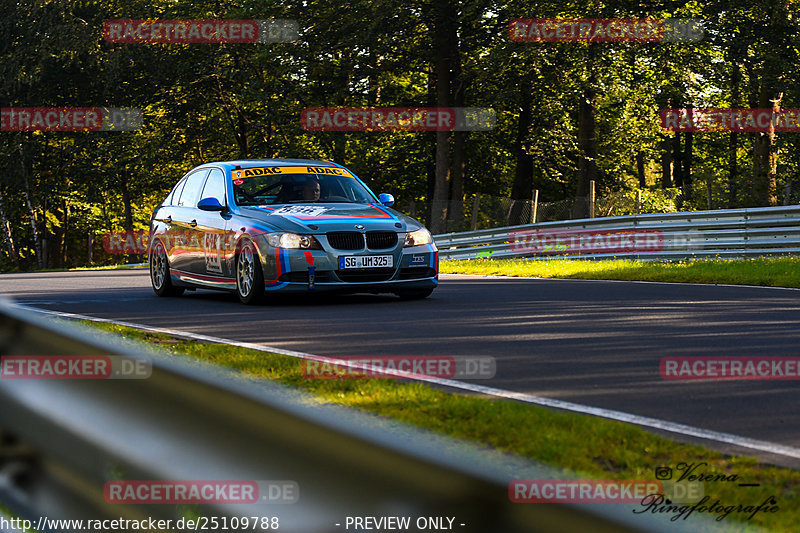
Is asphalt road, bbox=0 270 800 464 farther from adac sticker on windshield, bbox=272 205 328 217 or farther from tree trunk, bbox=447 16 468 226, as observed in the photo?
tree trunk, bbox=447 16 468 226

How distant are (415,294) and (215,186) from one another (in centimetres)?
289

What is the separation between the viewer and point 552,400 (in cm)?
593

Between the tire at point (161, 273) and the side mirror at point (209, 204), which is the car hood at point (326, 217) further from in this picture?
the tire at point (161, 273)

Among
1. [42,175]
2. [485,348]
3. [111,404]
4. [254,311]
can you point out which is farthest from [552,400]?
[42,175]

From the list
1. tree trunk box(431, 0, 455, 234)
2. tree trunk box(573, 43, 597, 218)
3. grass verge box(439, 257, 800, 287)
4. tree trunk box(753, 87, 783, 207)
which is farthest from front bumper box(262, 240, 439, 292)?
tree trunk box(431, 0, 455, 234)

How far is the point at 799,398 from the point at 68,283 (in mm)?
15279

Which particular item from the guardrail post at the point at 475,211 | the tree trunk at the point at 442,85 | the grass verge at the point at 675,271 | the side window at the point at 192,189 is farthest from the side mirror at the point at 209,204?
the tree trunk at the point at 442,85

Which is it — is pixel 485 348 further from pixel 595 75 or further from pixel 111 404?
pixel 595 75

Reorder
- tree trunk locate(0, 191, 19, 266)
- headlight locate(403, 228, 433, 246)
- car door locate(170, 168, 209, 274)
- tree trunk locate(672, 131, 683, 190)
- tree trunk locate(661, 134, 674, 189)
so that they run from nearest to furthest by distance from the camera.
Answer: headlight locate(403, 228, 433, 246)
car door locate(170, 168, 209, 274)
tree trunk locate(0, 191, 19, 266)
tree trunk locate(661, 134, 674, 189)
tree trunk locate(672, 131, 683, 190)

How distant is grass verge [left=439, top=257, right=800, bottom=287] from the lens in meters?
15.8

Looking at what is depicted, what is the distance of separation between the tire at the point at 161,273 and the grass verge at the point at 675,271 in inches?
279

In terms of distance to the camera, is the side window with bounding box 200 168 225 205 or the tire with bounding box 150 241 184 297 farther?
the tire with bounding box 150 241 184 297

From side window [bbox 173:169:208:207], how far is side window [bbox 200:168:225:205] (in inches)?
9.5

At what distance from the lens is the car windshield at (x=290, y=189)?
1305cm
